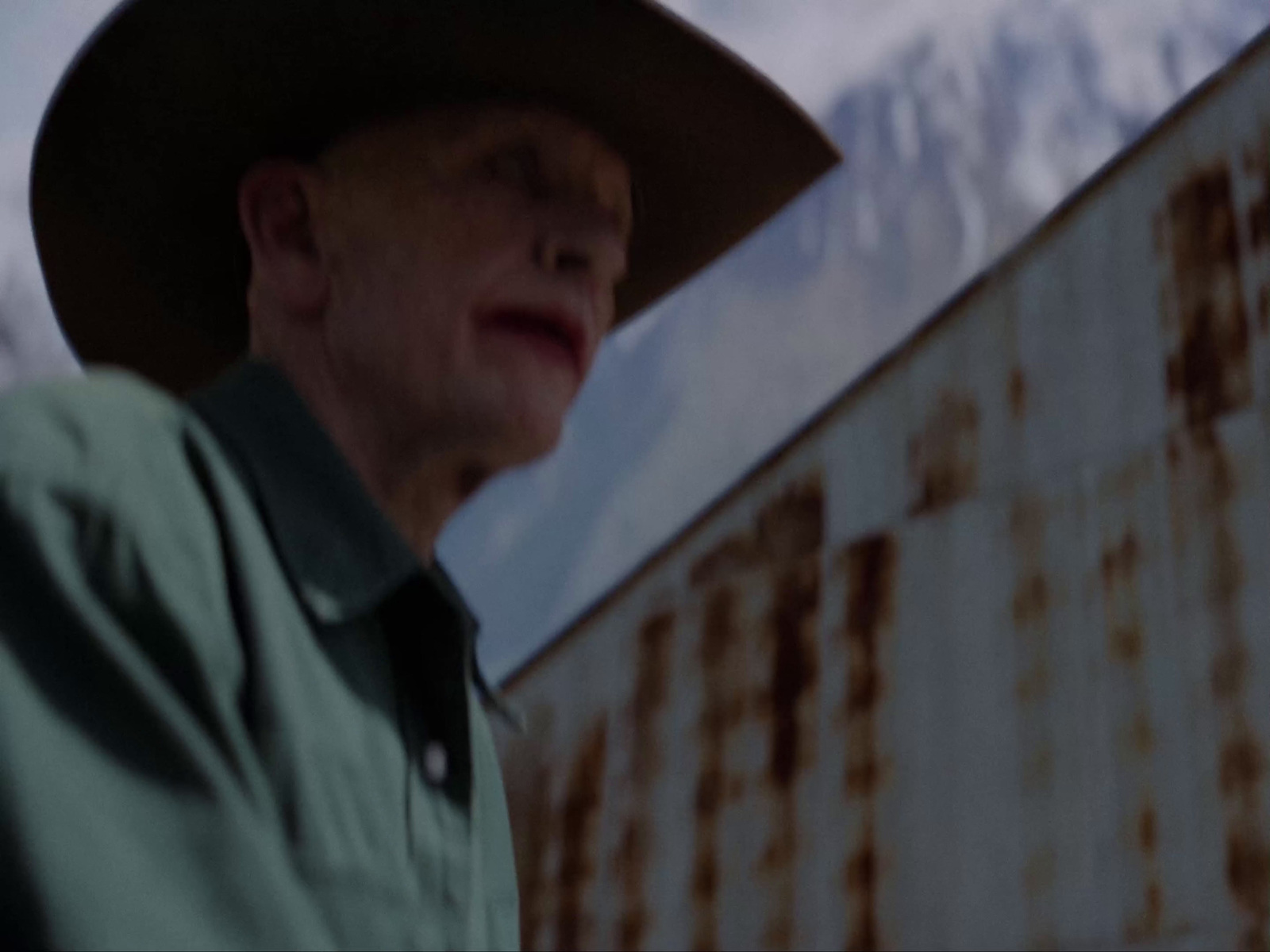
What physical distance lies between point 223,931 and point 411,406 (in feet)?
2.21

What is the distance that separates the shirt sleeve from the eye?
694 millimetres

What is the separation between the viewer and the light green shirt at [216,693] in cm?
99

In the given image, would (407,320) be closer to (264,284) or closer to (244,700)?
(264,284)

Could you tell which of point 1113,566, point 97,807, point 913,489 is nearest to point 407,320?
point 97,807

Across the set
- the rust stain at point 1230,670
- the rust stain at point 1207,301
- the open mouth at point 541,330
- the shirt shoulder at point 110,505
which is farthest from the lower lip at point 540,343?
the rust stain at point 1207,301

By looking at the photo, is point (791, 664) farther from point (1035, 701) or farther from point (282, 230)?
point (282, 230)

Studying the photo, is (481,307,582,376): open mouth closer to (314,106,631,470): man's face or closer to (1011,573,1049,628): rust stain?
(314,106,631,470): man's face

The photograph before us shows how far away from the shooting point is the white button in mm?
1315

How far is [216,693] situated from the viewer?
1.10m

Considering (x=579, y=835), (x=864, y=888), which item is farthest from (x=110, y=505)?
(x=579, y=835)

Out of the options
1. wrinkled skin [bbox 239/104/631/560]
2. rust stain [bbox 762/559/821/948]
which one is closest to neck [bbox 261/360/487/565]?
wrinkled skin [bbox 239/104/631/560]

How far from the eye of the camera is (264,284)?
179 cm

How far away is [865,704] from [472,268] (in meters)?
4.06

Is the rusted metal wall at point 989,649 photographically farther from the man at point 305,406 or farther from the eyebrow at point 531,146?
the eyebrow at point 531,146
